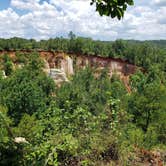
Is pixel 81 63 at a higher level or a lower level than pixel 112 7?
lower

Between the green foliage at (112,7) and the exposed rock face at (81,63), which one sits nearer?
the green foliage at (112,7)

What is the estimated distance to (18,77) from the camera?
39438 mm

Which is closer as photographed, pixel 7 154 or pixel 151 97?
pixel 7 154

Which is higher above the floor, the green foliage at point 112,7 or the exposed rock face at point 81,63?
the green foliage at point 112,7

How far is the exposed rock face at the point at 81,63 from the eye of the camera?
70194mm

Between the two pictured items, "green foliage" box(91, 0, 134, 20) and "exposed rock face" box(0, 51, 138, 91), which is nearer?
"green foliage" box(91, 0, 134, 20)


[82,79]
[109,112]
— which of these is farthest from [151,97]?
[82,79]

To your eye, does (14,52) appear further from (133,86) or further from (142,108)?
(142,108)

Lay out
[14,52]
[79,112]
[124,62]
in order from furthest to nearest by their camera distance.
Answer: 1. [124,62]
2. [14,52]
3. [79,112]

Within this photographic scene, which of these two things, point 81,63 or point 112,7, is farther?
point 81,63

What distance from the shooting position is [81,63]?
247ft

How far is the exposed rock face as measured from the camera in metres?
70.2

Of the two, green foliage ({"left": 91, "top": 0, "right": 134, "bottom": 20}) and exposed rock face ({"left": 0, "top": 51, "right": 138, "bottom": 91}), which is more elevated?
green foliage ({"left": 91, "top": 0, "right": 134, "bottom": 20})

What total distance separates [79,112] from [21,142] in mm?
1635
